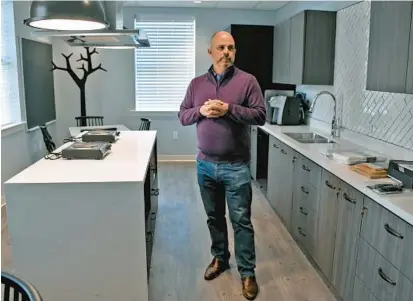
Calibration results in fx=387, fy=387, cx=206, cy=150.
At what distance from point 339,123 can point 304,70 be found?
66 centimetres

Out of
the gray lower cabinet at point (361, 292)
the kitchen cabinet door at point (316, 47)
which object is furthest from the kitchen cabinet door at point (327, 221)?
the kitchen cabinet door at point (316, 47)

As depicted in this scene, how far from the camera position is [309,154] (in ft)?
9.59

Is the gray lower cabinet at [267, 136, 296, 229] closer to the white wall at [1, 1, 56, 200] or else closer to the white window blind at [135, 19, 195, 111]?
the white window blind at [135, 19, 195, 111]

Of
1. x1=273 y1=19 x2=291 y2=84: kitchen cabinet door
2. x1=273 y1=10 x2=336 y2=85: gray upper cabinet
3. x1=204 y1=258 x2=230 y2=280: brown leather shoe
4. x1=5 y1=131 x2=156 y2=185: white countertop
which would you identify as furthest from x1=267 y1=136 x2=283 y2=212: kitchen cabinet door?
x1=5 y1=131 x2=156 y2=185: white countertop

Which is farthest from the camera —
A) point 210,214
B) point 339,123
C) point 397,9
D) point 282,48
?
point 282,48

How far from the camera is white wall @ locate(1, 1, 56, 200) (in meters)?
4.34

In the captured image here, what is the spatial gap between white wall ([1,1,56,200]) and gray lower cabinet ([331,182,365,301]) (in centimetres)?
352

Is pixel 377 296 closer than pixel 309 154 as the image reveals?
A: Yes

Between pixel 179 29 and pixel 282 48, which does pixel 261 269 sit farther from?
pixel 179 29

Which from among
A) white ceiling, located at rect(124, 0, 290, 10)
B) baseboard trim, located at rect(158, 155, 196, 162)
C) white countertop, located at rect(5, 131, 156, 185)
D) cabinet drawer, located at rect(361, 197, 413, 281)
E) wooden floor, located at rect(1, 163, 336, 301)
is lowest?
wooden floor, located at rect(1, 163, 336, 301)

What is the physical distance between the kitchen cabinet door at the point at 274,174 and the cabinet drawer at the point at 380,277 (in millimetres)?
1666

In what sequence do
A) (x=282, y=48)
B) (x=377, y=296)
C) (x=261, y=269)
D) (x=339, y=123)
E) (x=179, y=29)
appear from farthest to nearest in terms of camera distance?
1. (x=179, y=29)
2. (x=282, y=48)
3. (x=339, y=123)
4. (x=261, y=269)
5. (x=377, y=296)

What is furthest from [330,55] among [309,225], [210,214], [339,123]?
[210,214]

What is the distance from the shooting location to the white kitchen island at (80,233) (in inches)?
79.7
